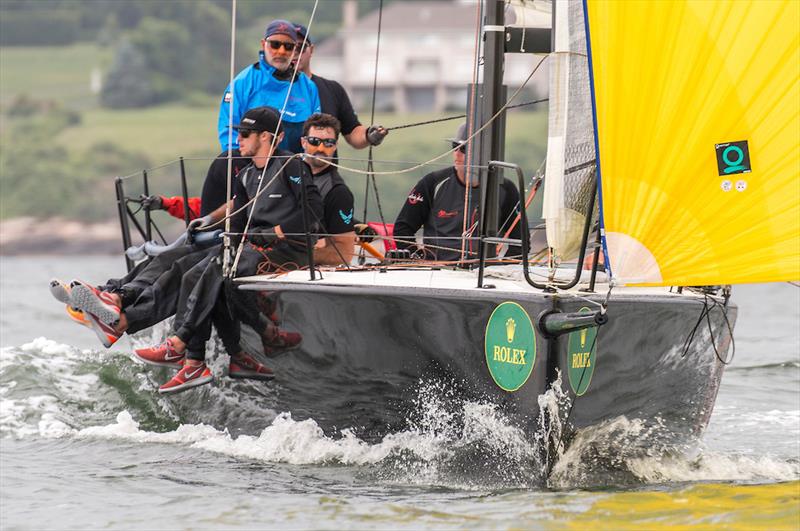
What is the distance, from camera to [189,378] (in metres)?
6.69

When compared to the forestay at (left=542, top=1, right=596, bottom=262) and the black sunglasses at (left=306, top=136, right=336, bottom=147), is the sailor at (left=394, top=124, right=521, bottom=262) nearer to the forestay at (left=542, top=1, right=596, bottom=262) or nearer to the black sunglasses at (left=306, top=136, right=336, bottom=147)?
the black sunglasses at (left=306, top=136, right=336, bottom=147)

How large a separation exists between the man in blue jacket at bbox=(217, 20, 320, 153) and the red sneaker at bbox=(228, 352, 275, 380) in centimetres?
142

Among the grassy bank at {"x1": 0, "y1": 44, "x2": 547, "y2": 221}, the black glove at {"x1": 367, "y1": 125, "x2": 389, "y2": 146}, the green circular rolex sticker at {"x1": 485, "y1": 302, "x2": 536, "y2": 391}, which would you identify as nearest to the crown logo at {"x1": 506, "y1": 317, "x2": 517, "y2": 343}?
the green circular rolex sticker at {"x1": 485, "y1": 302, "x2": 536, "y2": 391}

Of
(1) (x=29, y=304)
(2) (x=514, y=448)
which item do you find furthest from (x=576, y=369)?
(1) (x=29, y=304)

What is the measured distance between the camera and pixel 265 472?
6.20 m

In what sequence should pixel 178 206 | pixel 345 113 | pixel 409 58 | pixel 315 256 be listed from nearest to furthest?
1. pixel 315 256
2. pixel 178 206
3. pixel 345 113
4. pixel 409 58

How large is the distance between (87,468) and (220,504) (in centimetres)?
118

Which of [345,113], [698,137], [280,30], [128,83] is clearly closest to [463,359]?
[698,137]

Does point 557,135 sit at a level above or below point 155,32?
below

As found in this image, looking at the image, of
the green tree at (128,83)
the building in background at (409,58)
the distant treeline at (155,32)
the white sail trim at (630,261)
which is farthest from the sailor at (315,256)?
the building in background at (409,58)

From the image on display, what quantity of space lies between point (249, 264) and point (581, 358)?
1.78 metres

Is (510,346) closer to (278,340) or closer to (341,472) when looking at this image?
(341,472)

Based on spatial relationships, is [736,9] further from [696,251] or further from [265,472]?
[265,472]

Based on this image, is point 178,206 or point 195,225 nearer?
point 195,225
